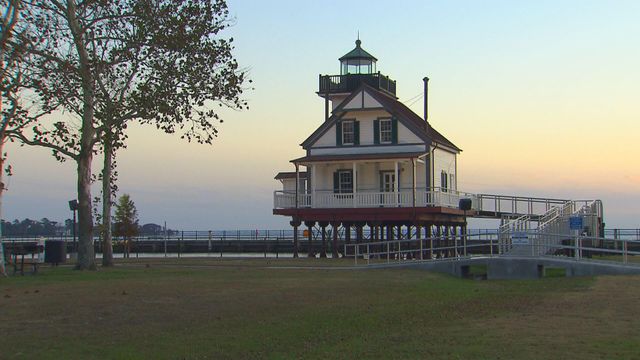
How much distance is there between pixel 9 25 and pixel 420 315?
17.7 meters

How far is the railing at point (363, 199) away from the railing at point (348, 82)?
27.9 feet

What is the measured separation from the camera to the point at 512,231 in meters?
33.9

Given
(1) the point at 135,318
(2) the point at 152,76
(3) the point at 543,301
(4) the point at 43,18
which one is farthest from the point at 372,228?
(1) the point at 135,318

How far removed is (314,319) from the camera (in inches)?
712

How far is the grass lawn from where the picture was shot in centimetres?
1425

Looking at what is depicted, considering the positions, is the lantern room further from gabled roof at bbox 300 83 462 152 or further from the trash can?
the trash can

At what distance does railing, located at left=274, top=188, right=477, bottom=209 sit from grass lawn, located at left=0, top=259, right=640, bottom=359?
795 inches

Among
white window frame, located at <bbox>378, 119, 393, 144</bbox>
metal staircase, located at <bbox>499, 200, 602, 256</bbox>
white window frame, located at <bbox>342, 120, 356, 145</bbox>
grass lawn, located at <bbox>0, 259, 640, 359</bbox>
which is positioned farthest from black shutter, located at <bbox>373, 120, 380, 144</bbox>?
grass lawn, located at <bbox>0, 259, 640, 359</bbox>

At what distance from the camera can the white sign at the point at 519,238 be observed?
32.8 meters

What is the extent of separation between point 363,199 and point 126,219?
2387 cm

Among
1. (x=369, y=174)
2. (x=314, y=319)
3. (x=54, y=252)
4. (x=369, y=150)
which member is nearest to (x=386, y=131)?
A: (x=369, y=150)

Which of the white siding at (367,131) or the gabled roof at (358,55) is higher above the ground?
the gabled roof at (358,55)

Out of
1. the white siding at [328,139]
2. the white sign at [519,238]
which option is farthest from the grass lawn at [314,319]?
the white siding at [328,139]

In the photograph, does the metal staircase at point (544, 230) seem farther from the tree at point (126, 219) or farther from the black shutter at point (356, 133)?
the tree at point (126, 219)
